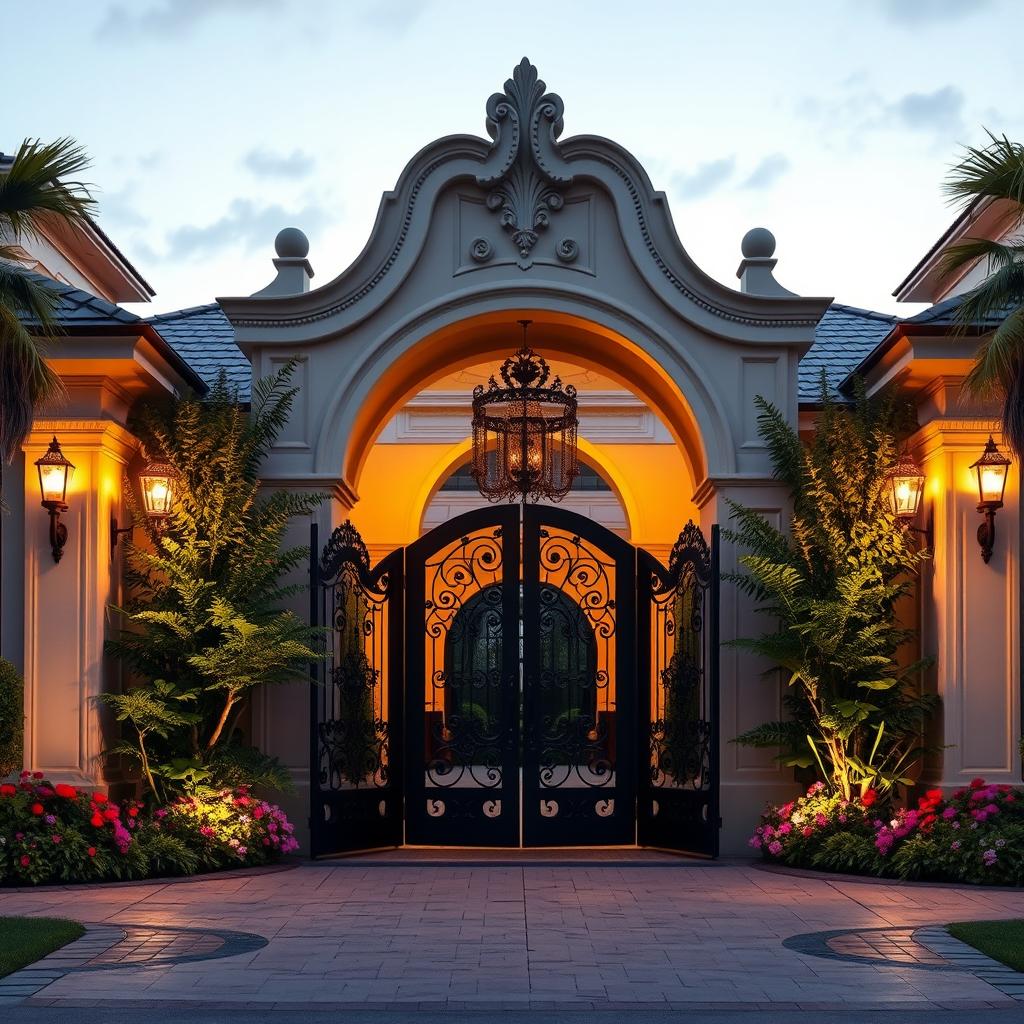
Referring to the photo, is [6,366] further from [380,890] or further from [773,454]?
[773,454]

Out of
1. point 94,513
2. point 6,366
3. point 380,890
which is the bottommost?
point 380,890

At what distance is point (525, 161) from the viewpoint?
13031 millimetres

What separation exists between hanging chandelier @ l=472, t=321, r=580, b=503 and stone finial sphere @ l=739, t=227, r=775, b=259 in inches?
84.1

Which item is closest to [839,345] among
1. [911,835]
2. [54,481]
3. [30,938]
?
[911,835]

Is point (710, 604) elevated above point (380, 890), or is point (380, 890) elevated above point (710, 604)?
point (710, 604)

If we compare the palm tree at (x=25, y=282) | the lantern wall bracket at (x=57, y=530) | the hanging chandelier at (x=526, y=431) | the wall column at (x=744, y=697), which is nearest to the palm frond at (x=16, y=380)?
the palm tree at (x=25, y=282)

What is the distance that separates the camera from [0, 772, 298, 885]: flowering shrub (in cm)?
1079

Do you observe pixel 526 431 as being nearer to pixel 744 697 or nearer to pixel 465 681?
pixel 465 681

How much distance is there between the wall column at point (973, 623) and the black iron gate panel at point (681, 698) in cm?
181

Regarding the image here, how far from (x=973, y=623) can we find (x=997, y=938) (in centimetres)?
427

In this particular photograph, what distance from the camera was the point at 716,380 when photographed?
43.1 ft

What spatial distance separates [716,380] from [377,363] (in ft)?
9.38

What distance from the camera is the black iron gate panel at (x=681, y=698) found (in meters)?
12.4

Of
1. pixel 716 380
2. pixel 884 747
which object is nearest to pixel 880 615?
pixel 884 747
